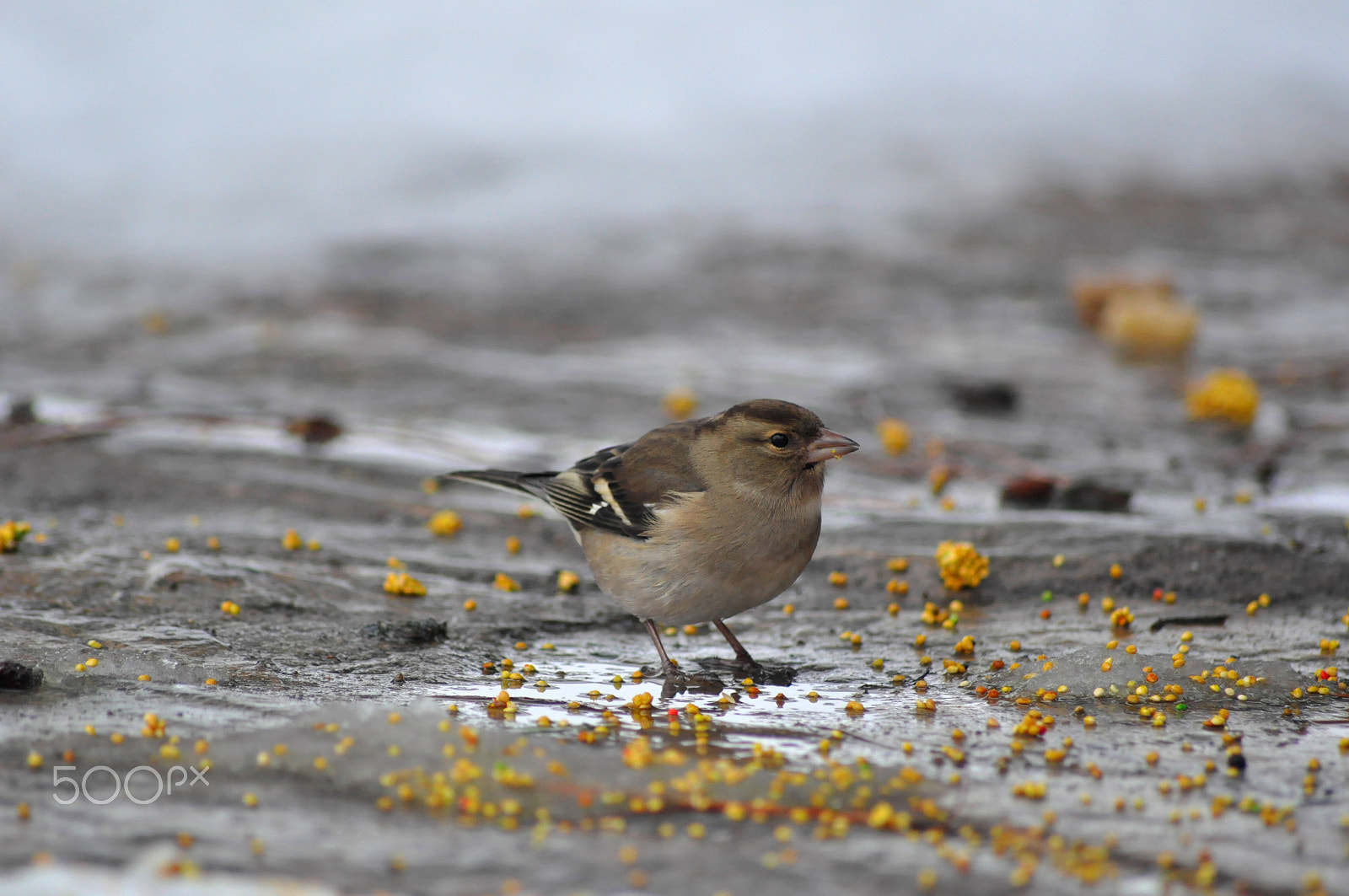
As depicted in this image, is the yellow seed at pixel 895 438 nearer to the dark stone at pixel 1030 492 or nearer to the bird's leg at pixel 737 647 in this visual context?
the dark stone at pixel 1030 492

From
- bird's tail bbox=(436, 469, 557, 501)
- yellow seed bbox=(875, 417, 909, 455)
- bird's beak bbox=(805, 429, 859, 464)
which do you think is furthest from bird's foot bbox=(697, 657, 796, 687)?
yellow seed bbox=(875, 417, 909, 455)

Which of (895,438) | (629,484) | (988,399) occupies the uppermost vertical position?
(988,399)

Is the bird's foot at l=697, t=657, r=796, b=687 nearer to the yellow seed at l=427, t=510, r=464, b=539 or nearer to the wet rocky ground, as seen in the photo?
the wet rocky ground

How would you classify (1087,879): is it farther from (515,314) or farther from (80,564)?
(515,314)

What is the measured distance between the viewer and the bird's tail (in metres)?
5.03

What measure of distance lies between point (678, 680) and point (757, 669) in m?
0.28

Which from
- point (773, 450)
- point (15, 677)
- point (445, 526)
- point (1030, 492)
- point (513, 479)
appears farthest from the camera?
point (1030, 492)

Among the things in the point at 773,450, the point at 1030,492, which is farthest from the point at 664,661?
the point at 1030,492

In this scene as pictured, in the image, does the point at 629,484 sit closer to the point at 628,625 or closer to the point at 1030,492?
the point at 628,625

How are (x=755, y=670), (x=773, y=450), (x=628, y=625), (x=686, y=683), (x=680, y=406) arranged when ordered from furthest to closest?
(x=680, y=406) < (x=628, y=625) < (x=773, y=450) < (x=755, y=670) < (x=686, y=683)

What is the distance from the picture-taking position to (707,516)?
4.35m

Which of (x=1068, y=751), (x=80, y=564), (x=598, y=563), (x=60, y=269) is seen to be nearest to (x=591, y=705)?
(x=598, y=563)

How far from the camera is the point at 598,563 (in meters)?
4.56

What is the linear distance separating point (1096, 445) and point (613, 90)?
393 inches
